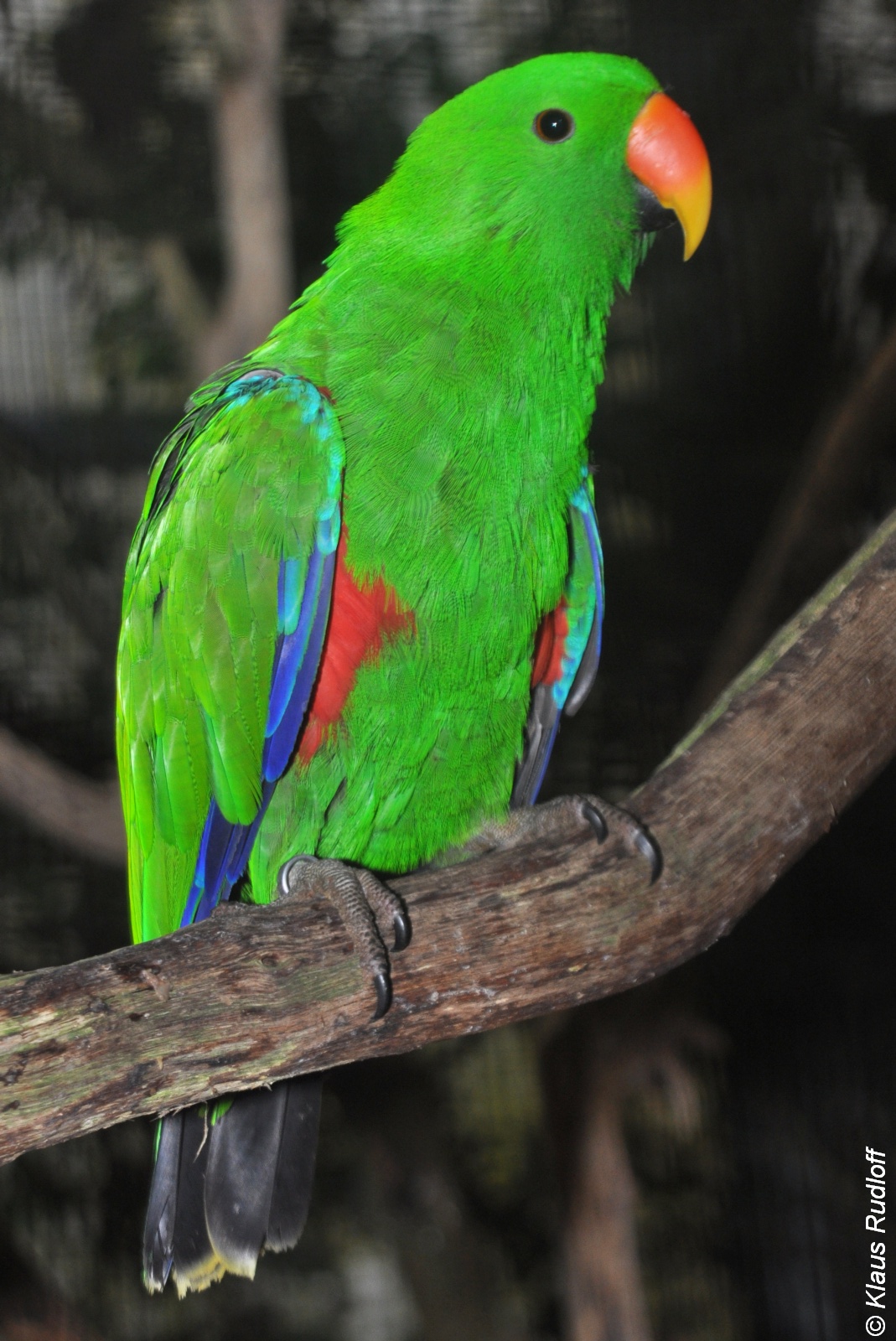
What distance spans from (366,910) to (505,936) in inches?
6.2

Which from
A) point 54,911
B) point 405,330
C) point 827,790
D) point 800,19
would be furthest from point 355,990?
point 800,19

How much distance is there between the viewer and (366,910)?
Answer: 45.4 inches

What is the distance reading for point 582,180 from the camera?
140 cm

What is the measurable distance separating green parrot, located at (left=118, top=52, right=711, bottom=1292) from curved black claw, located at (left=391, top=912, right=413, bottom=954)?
11 cm

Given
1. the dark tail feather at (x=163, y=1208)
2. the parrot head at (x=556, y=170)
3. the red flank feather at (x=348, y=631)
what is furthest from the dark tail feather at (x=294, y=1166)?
the parrot head at (x=556, y=170)

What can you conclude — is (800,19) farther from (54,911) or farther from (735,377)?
(54,911)

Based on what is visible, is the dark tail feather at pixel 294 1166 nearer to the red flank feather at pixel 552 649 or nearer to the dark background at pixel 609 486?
the red flank feather at pixel 552 649

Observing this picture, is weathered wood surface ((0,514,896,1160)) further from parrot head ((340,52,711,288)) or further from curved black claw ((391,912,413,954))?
parrot head ((340,52,711,288))

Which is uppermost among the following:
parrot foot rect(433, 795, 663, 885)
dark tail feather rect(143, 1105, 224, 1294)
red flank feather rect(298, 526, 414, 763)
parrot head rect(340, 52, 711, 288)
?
parrot head rect(340, 52, 711, 288)

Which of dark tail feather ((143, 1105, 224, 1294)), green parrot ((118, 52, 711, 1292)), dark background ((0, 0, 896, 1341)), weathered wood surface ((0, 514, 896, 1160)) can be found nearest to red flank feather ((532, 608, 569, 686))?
green parrot ((118, 52, 711, 1292))

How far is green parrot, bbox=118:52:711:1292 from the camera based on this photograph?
133cm

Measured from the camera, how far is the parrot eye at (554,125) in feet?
4.59

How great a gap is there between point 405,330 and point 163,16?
2.05 meters

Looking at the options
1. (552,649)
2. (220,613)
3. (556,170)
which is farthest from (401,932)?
(556,170)
